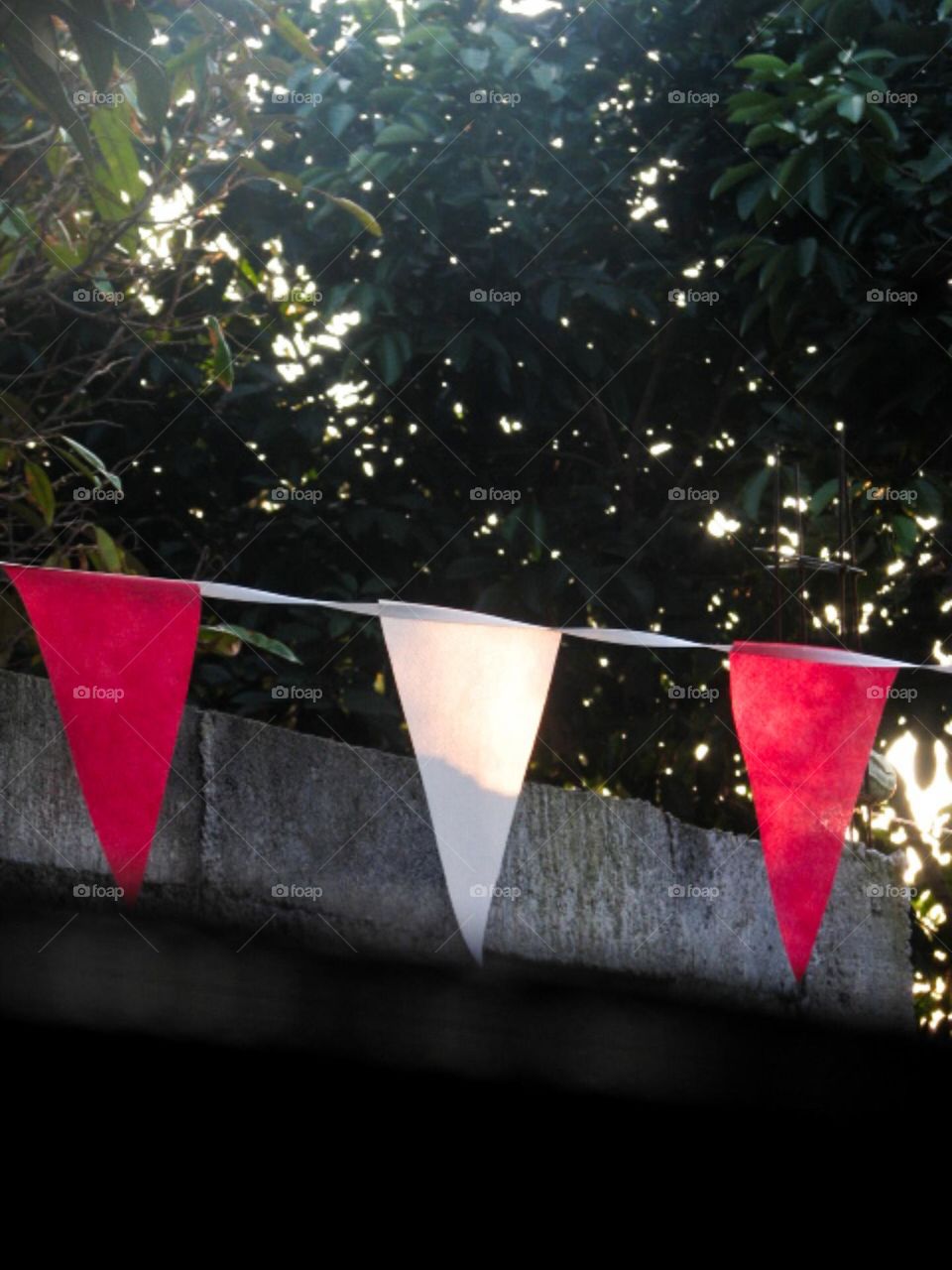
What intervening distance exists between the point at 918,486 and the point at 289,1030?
2.86 m

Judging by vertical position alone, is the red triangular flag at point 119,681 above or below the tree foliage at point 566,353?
below

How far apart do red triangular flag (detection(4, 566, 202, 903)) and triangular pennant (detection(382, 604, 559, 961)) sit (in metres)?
0.44

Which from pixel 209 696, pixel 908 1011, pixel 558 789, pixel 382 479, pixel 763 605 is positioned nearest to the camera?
pixel 558 789

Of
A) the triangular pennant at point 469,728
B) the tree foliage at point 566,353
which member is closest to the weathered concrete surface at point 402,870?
the triangular pennant at point 469,728

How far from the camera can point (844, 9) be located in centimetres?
451

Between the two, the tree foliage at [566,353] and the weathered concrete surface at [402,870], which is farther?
the tree foliage at [566,353]

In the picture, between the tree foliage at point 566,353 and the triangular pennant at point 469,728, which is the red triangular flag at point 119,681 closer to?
the triangular pennant at point 469,728

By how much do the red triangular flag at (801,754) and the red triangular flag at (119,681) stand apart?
131cm

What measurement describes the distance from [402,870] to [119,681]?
0.83m

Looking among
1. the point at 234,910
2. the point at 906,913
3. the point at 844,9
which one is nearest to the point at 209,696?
the point at 234,910

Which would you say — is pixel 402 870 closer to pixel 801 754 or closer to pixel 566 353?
pixel 801 754

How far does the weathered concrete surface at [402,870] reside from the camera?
2926 millimetres

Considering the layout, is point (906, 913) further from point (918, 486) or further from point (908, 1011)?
point (918, 486)

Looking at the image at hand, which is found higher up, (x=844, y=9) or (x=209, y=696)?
(x=844, y=9)
